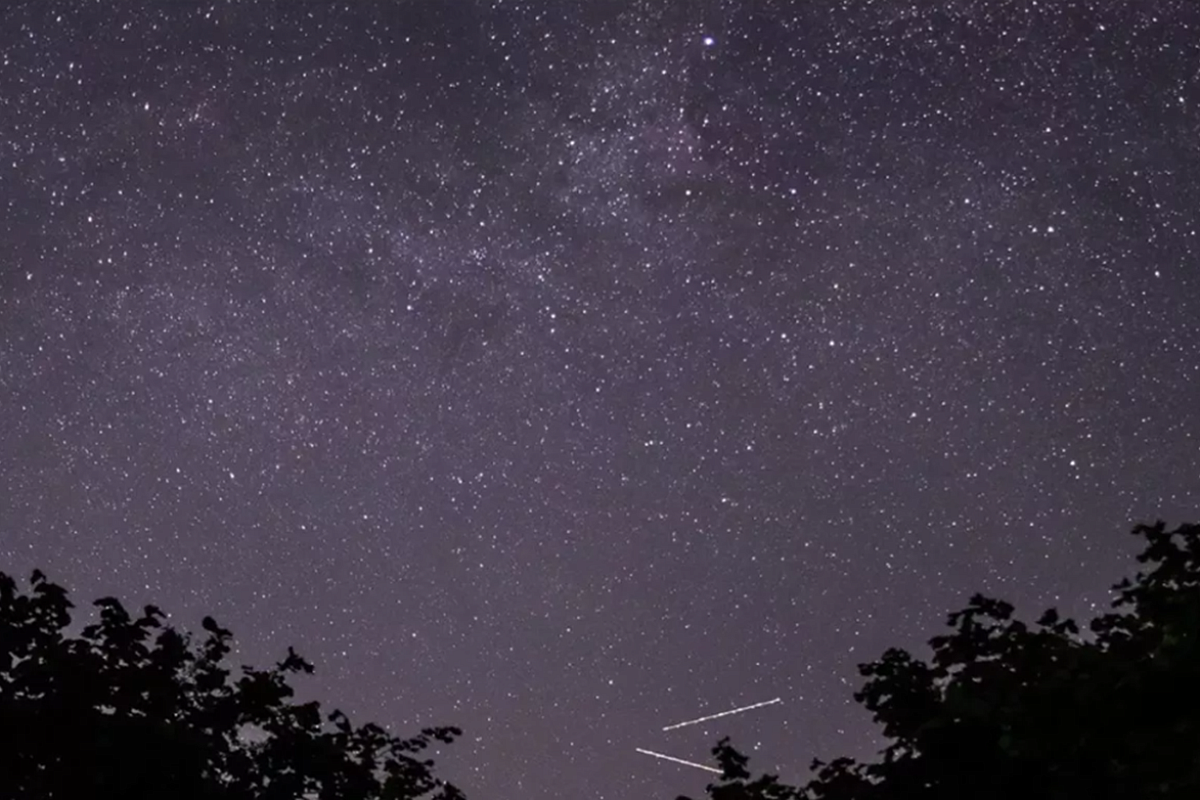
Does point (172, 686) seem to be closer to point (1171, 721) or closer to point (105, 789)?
point (105, 789)

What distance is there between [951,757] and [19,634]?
6.99 metres

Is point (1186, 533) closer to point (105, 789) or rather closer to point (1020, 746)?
point (1020, 746)

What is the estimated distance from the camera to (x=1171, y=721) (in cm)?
768

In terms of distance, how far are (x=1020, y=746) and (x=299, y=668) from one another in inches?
Answer: 229

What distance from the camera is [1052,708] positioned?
805 centimetres

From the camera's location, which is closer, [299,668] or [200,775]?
[200,775]

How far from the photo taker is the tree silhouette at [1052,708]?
7516 mm

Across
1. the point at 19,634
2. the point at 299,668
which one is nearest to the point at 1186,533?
the point at 299,668

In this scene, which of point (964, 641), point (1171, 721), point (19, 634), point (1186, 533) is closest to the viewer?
point (1171, 721)

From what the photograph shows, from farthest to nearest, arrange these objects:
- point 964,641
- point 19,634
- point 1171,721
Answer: point 964,641 → point 19,634 → point 1171,721

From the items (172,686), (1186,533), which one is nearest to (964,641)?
(1186,533)

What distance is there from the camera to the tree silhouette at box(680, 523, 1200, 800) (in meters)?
7.52

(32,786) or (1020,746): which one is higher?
(32,786)

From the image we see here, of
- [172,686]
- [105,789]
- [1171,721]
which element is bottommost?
[1171,721]
